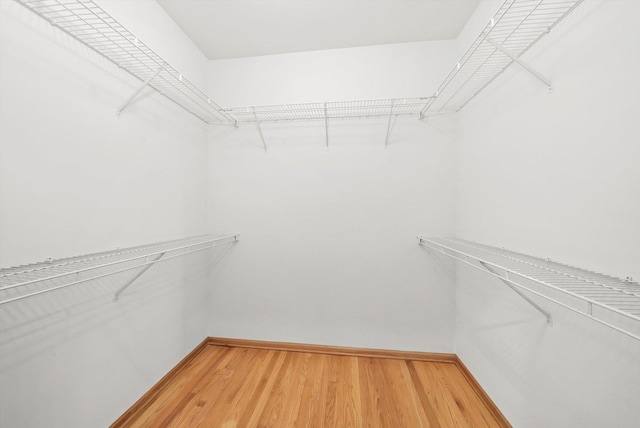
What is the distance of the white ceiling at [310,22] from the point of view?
→ 1.48 m

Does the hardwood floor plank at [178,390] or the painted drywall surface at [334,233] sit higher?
the painted drywall surface at [334,233]

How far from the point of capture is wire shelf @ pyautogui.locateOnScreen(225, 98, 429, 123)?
1.75 m

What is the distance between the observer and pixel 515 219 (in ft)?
3.82

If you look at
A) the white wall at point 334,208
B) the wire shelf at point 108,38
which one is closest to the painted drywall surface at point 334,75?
the white wall at point 334,208

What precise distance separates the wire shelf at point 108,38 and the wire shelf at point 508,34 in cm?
147

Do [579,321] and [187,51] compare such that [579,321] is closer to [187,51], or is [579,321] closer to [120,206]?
[120,206]

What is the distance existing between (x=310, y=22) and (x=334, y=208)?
133 cm

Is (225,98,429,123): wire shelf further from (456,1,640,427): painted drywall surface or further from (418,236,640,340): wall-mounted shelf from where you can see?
(418,236,640,340): wall-mounted shelf

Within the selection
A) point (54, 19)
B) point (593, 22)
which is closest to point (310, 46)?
point (54, 19)

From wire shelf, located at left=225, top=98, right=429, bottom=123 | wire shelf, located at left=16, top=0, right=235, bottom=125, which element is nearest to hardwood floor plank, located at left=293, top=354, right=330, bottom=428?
wire shelf, located at left=225, top=98, right=429, bottom=123

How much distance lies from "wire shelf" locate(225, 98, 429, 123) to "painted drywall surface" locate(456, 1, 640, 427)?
516 mm

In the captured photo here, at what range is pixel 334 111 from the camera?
1840 millimetres

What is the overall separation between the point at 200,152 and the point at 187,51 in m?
0.74

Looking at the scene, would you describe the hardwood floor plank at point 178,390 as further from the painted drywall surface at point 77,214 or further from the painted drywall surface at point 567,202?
the painted drywall surface at point 567,202
